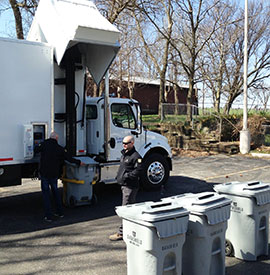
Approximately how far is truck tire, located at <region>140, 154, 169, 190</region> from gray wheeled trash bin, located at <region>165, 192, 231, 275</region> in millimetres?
5090

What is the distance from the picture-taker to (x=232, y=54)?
35750 mm

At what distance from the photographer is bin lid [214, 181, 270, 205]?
16.7 ft

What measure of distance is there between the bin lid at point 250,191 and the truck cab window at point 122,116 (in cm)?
461

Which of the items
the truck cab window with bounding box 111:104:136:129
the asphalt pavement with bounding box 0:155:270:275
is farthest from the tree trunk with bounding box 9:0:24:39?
the truck cab window with bounding box 111:104:136:129

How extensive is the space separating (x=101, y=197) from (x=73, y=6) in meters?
4.82

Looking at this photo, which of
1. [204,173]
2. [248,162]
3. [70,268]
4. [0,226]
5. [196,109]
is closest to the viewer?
[70,268]

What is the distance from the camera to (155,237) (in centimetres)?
390

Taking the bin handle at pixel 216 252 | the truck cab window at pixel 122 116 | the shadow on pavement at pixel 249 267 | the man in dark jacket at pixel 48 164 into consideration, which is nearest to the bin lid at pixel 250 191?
the shadow on pavement at pixel 249 267

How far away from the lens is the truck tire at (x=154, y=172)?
9.70m

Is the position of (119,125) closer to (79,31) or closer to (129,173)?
(79,31)

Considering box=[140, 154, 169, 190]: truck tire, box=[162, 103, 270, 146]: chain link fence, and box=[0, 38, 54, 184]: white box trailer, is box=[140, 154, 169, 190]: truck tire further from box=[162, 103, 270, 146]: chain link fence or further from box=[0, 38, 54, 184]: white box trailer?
box=[162, 103, 270, 146]: chain link fence

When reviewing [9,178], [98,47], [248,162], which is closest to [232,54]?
[248,162]

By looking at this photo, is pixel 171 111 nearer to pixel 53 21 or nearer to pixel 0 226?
pixel 53 21

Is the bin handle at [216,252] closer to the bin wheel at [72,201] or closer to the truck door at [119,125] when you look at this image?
the bin wheel at [72,201]
